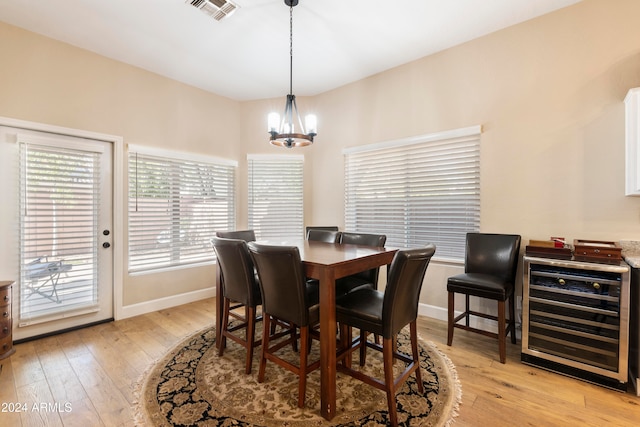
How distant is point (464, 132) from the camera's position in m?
3.11

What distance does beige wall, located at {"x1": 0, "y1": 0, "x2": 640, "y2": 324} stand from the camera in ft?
7.99

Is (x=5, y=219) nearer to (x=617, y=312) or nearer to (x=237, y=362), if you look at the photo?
(x=237, y=362)

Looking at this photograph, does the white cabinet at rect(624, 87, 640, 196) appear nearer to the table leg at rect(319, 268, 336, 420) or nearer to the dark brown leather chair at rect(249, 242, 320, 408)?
the table leg at rect(319, 268, 336, 420)

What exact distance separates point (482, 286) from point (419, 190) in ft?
4.55

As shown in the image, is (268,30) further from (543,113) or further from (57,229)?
(57,229)

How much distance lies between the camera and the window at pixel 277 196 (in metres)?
4.55

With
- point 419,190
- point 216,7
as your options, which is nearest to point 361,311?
point 419,190

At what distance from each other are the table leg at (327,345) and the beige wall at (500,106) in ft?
6.82

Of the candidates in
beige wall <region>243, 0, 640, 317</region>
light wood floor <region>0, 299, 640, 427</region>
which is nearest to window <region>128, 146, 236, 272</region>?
light wood floor <region>0, 299, 640, 427</region>

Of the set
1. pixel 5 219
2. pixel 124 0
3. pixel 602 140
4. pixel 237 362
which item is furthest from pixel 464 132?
pixel 5 219

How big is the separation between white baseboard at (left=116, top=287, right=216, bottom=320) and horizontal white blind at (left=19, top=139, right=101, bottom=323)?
13.9 inches

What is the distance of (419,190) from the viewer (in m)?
3.50

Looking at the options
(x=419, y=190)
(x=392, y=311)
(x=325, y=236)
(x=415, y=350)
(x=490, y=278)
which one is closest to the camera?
(x=392, y=311)

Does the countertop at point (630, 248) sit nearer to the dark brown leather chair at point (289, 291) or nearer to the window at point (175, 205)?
the dark brown leather chair at point (289, 291)
